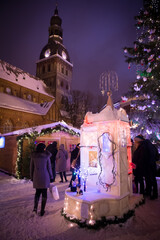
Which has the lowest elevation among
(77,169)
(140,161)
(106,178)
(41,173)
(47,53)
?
(77,169)

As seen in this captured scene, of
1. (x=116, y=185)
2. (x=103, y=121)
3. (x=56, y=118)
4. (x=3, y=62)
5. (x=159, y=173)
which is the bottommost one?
(x=159, y=173)

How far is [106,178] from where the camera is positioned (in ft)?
14.2

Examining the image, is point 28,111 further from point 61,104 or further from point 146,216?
point 146,216

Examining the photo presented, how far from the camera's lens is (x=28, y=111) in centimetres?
2423

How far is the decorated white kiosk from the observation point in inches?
146

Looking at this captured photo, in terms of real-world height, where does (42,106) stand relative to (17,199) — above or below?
above

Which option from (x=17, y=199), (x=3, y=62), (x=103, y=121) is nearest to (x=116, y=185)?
(x=103, y=121)

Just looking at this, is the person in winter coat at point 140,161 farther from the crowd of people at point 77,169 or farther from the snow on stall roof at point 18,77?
the snow on stall roof at point 18,77

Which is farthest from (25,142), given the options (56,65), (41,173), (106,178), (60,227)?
(56,65)

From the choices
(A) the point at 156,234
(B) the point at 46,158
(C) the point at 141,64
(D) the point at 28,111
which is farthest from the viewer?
(D) the point at 28,111

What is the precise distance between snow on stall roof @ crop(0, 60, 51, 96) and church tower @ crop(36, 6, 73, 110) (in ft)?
25.7

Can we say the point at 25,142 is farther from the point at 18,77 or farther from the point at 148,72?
the point at 18,77

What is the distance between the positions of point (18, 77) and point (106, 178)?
30651 millimetres

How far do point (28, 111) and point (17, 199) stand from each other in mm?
20106
